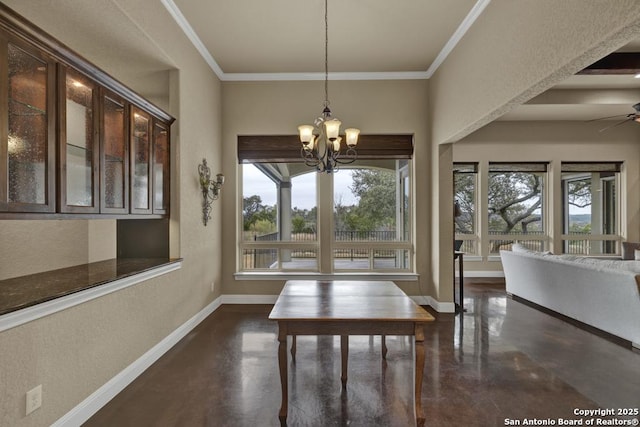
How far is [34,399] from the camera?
1754mm

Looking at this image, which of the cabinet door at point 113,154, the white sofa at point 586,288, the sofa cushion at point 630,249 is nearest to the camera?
the cabinet door at point 113,154

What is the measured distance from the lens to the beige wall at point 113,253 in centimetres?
181

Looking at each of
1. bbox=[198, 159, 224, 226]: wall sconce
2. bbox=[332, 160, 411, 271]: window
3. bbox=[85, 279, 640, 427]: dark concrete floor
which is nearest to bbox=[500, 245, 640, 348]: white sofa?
bbox=[85, 279, 640, 427]: dark concrete floor

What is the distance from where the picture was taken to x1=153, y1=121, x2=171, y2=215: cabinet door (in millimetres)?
3153

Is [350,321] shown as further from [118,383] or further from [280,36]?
[280,36]

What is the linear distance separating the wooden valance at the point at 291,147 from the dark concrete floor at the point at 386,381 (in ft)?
8.02

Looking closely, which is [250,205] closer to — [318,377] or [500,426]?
[318,377]

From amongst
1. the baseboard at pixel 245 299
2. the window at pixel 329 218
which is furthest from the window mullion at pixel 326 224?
the baseboard at pixel 245 299

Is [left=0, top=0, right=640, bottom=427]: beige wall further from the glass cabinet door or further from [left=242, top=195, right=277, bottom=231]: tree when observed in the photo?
the glass cabinet door

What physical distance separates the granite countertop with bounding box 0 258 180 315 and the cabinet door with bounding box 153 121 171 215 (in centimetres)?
59

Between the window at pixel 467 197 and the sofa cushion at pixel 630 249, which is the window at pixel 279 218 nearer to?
the window at pixel 467 197

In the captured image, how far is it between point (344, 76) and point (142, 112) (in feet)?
9.30

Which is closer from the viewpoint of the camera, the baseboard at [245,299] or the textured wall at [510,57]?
the textured wall at [510,57]

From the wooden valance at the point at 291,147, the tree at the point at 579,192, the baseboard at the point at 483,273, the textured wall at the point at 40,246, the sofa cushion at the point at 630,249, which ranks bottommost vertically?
the baseboard at the point at 483,273
